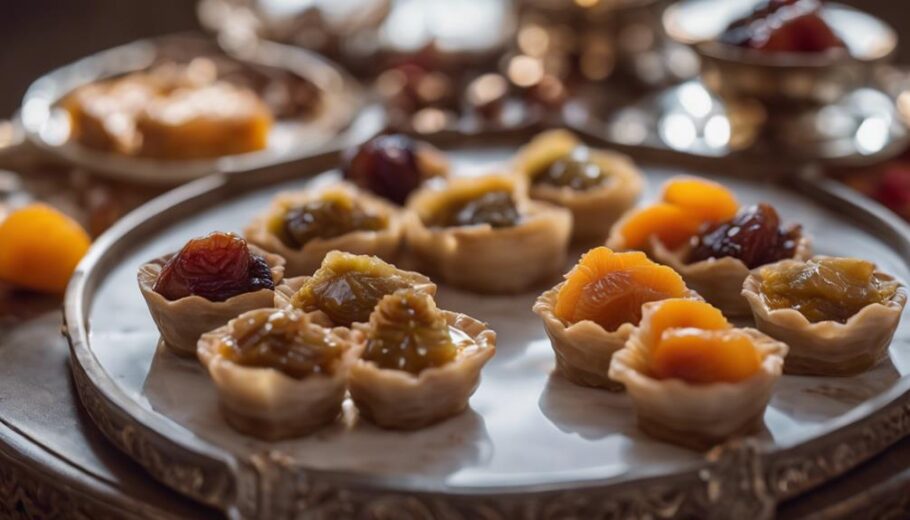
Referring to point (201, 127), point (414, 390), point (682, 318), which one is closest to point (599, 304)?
point (682, 318)

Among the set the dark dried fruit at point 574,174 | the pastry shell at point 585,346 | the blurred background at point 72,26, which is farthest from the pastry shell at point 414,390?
the blurred background at point 72,26

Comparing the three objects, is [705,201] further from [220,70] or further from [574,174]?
[220,70]

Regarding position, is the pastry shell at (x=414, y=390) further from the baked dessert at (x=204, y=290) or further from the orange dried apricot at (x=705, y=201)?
the orange dried apricot at (x=705, y=201)

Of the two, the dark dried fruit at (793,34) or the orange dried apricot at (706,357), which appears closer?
the orange dried apricot at (706,357)

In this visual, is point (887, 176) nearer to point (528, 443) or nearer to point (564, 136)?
point (564, 136)

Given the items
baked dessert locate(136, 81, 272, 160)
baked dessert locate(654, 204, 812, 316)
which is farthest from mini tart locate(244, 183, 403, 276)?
baked dessert locate(136, 81, 272, 160)

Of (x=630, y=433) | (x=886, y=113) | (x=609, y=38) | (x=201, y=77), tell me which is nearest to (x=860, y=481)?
(x=630, y=433)
